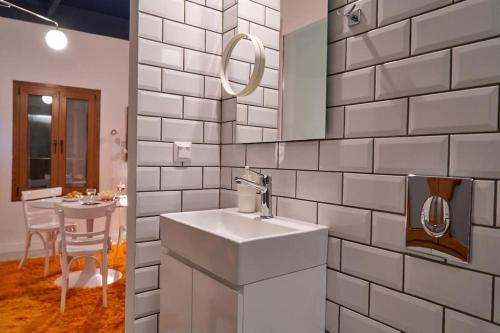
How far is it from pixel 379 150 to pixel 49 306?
108 inches

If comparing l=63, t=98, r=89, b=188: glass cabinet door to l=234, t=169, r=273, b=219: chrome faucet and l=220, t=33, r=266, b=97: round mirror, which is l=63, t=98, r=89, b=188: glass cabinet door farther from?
l=234, t=169, r=273, b=219: chrome faucet

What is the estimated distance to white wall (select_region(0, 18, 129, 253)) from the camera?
359cm

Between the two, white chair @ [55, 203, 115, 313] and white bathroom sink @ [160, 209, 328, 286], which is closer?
white bathroom sink @ [160, 209, 328, 286]

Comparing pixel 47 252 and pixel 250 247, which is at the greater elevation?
pixel 250 247

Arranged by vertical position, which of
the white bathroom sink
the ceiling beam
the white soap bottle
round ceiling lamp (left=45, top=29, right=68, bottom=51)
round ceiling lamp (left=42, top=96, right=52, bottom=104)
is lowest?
the white bathroom sink

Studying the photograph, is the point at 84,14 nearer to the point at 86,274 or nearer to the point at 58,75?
the point at 58,75

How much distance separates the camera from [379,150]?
3.10 ft

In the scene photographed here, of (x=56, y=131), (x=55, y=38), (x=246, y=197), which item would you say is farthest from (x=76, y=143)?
(x=246, y=197)

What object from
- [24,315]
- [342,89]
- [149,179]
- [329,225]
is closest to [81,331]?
[24,315]

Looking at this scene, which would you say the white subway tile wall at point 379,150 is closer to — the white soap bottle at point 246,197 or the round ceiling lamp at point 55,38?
the white soap bottle at point 246,197

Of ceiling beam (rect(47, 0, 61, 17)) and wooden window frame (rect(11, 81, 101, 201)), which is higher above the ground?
ceiling beam (rect(47, 0, 61, 17))

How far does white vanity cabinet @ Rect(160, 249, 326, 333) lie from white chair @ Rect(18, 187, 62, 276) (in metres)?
2.64

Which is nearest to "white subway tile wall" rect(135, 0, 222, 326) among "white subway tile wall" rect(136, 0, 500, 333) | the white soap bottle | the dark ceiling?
"white subway tile wall" rect(136, 0, 500, 333)

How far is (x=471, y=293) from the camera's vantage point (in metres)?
0.75
